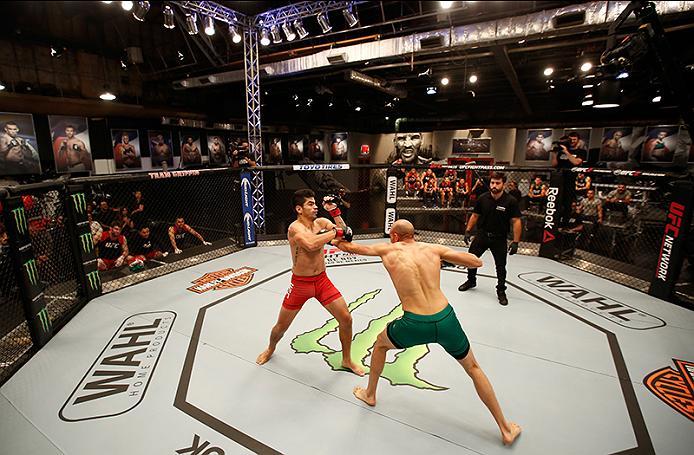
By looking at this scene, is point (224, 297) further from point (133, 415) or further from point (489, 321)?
point (489, 321)

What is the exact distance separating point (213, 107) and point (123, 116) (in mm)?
3453

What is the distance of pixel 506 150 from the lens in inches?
648

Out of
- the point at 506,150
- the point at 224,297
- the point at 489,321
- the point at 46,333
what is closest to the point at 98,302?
the point at 46,333

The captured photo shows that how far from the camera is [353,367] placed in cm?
296

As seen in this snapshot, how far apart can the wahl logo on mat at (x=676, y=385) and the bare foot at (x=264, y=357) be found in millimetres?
3195

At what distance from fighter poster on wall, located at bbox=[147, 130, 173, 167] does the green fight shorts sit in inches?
474

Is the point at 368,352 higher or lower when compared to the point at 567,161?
lower

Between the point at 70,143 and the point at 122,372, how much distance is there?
9.14 meters

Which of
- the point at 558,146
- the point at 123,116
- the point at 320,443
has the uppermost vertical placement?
the point at 123,116

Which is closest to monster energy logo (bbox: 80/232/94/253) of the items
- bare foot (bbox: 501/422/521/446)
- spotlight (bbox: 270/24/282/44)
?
bare foot (bbox: 501/422/521/446)

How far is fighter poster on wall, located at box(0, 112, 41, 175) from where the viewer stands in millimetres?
8023

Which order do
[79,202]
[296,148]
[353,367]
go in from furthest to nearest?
[296,148], [79,202], [353,367]

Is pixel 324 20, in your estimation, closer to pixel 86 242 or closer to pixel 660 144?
pixel 86 242

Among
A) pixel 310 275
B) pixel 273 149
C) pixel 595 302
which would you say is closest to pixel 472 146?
pixel 273 149
